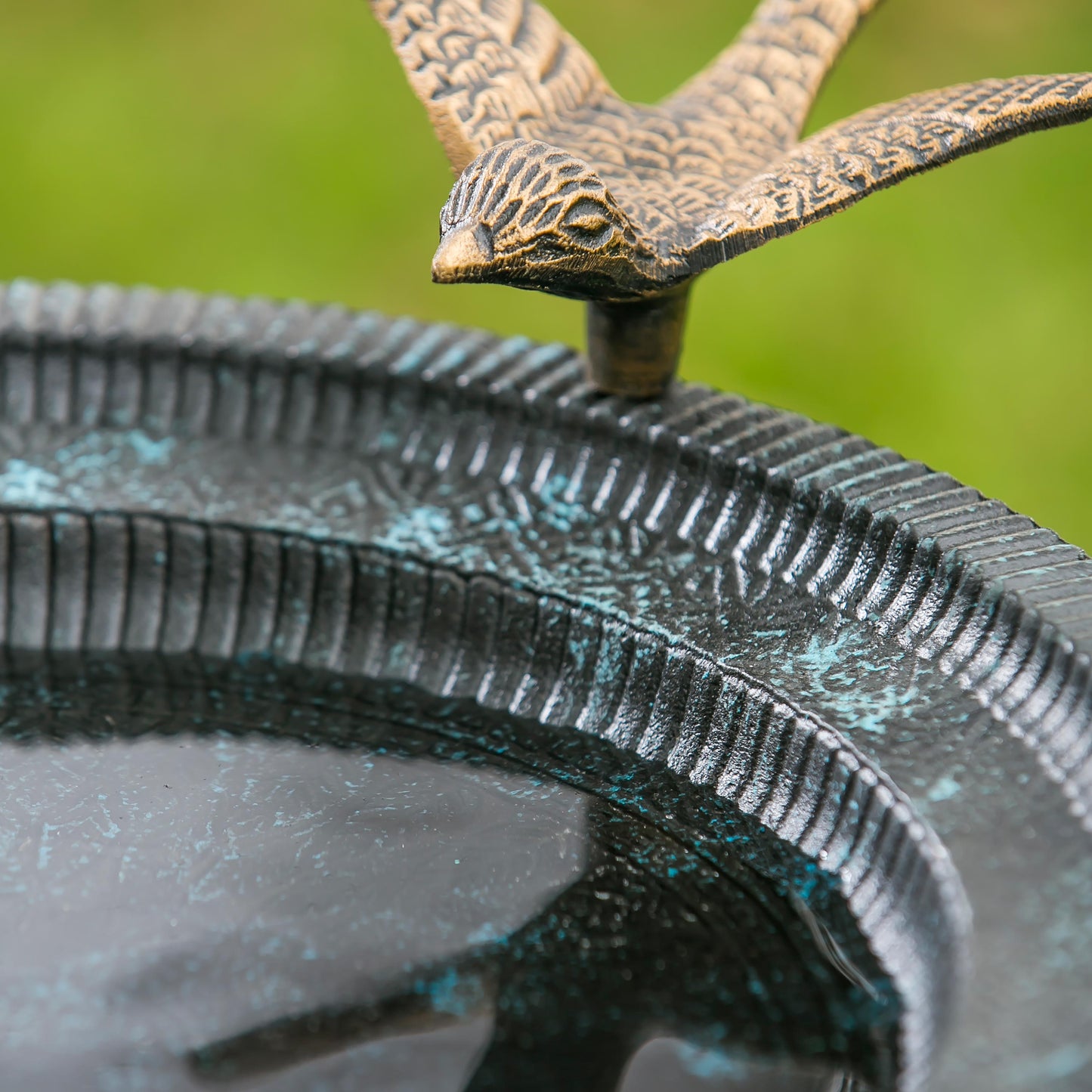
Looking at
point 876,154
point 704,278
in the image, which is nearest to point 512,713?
point 876,154

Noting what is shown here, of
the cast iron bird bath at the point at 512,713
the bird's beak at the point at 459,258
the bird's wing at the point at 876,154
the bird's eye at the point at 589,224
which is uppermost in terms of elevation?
the bird's wing at the point at 876,154

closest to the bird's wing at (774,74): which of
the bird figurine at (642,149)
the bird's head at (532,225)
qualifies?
the bird figurine at (642,149)

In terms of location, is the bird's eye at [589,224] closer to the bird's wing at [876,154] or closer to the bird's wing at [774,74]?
the bird's wing at [876,154]

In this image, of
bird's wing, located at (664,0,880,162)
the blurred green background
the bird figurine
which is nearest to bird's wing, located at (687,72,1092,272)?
the bird figurine

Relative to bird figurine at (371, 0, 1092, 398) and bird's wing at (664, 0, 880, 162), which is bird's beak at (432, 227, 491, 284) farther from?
bird's wing at (664, 0, 880, 162)

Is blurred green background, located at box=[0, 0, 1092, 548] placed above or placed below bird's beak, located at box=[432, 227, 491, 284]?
below

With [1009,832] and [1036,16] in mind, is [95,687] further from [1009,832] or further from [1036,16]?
[1036,16]
